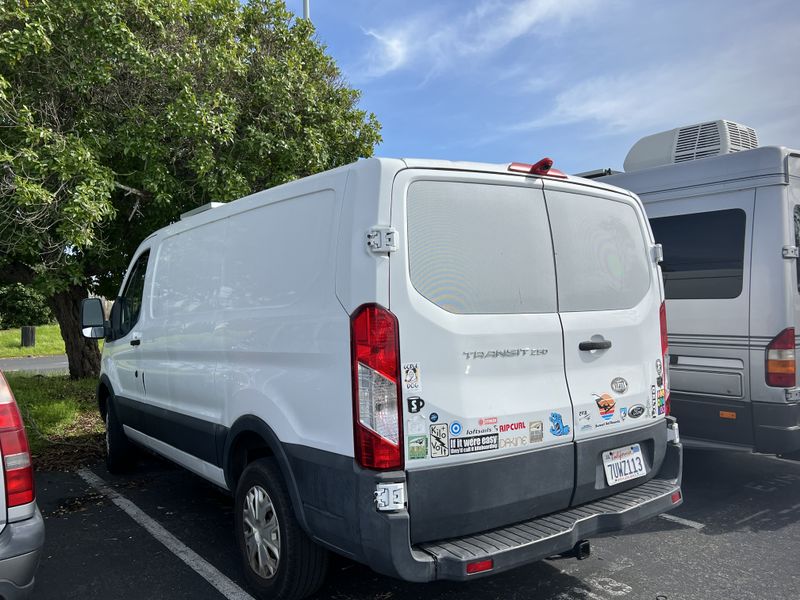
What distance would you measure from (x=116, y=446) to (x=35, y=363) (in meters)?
17.9

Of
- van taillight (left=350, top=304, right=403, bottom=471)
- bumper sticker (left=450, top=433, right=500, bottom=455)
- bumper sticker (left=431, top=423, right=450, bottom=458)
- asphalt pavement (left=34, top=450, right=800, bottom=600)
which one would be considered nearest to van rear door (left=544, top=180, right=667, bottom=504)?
bumper sticker (left=450, top=433, right=500, bottom=455)

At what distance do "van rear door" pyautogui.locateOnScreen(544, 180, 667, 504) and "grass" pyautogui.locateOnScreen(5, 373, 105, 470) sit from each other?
5624 millimetres

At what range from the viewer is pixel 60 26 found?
26.2 ft

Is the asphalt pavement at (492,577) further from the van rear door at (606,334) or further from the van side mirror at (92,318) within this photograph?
the van side mirror at (92,318)

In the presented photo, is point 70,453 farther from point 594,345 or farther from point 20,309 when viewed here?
point 20,309

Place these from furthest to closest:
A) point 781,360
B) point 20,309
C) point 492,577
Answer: point 20,309, point 781,360, point 492,577

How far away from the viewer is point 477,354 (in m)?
2.86

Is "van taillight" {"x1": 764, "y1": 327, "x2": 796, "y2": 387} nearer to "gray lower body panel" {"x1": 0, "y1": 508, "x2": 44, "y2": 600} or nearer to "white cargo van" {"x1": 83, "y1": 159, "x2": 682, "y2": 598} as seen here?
"white cargo van" {"x1": 83, "y1": 159, "x2": 682, "y2": 598}

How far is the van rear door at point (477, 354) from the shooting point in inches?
107

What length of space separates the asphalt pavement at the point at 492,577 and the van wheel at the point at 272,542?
0.99ft

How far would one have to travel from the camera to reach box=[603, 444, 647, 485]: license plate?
131 inches

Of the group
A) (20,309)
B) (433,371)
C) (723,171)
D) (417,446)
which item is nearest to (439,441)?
(417,446)

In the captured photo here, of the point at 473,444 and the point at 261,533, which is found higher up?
the point at 473,444

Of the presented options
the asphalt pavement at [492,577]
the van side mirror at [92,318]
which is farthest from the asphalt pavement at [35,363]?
the asphalt pavement at [492,577]
